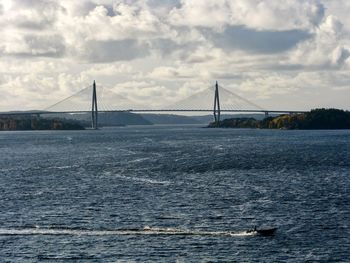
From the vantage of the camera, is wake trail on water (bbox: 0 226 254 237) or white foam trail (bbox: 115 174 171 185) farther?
white foam trail (bbox: 115 174 171 185)

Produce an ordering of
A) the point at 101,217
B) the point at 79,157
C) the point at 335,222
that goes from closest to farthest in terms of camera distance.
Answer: the point at 335,222 → the point at 101,217 → the point at 79,157

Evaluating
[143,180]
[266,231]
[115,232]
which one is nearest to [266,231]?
[266,231]

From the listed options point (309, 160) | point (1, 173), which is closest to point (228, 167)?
Result: point (309, 160)

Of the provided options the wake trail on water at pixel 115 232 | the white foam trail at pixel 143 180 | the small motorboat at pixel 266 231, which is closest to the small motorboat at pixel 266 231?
the small motorboat at pixel 266 231

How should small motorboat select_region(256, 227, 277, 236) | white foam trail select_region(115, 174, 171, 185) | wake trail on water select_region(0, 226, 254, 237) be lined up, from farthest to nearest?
white foam trail select_region(115, 174, 171, 185) → wake trail on water select_region(0, 226, 254, 237) → small motorboat select_region(256, 227, 277, 236)

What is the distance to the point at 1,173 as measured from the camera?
A: 122125mm

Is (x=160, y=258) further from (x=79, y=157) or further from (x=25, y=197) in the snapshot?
(x=79, y=157)

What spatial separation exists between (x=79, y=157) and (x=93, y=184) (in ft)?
207

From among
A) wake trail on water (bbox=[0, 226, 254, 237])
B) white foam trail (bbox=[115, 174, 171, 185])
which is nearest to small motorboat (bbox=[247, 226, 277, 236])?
wake trail on water (bbox=[0, 226, 254, 237])

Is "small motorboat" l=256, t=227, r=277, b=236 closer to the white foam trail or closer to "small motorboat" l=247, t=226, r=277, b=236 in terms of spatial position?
"small motorboat" l=247, t=226, r=277, b=236

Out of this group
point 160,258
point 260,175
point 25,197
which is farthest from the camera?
point 260,175

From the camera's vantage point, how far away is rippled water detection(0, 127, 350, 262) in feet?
180

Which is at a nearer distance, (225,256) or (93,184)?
(225,256)

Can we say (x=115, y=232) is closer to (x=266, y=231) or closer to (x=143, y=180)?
(x=266, y=231)
